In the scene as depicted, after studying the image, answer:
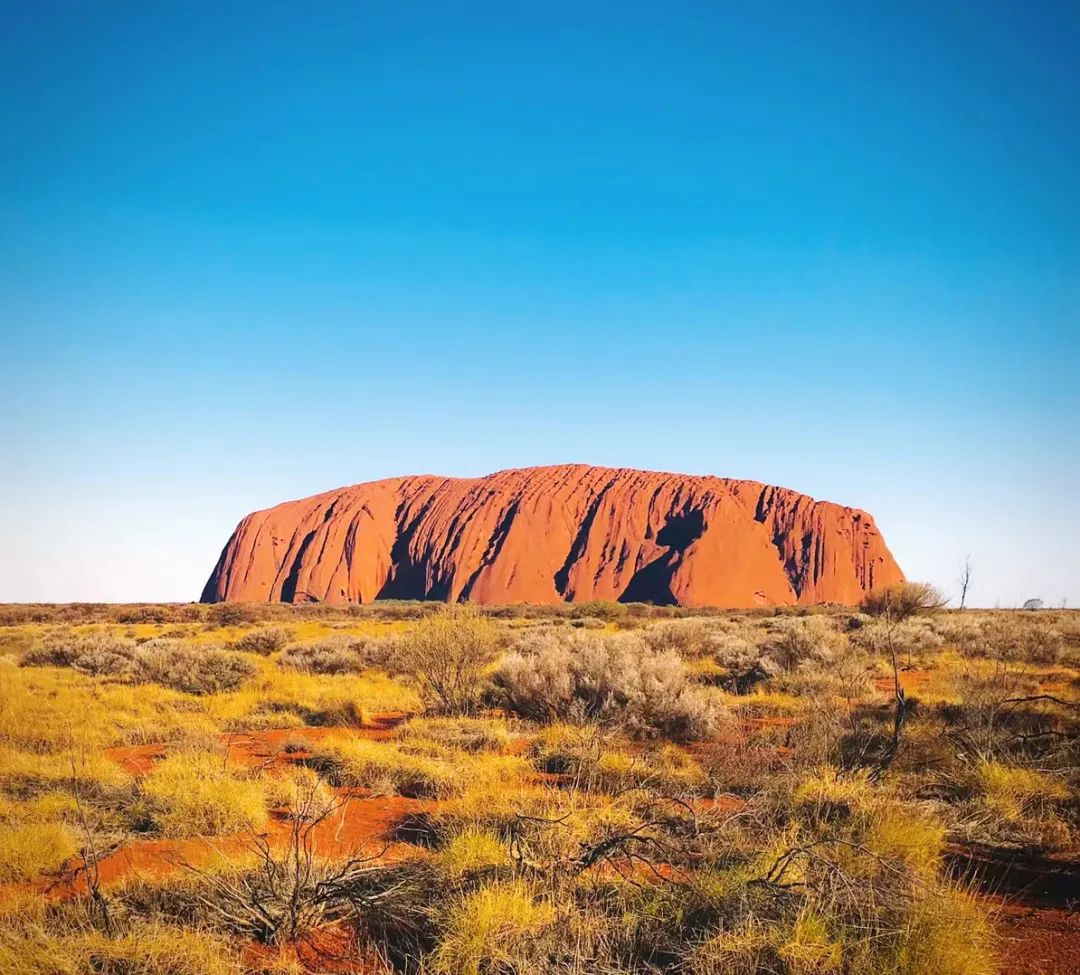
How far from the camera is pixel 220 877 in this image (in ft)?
14.0

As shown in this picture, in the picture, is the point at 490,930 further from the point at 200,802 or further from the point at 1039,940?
the point at 200,802

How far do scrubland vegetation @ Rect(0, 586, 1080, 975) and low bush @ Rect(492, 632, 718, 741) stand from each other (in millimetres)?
43

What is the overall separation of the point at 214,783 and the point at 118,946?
2.99 metres

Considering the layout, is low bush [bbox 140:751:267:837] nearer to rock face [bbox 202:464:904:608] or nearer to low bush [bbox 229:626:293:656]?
low bush [bbox 229:626:293:656]

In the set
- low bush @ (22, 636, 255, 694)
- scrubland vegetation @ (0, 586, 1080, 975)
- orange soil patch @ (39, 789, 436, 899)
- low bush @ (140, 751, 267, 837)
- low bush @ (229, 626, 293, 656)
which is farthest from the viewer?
low bush @ (229, 626, 293, 656)

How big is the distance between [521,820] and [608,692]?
16.9 feet

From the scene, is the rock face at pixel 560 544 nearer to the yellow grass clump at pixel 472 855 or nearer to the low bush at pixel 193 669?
the low bush at pixel 193 669

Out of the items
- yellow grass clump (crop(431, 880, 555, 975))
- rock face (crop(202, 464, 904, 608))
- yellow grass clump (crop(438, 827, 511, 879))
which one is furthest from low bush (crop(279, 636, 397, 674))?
rock face (crop(202, 464, 904, 608))

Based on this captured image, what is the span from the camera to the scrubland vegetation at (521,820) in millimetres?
3426

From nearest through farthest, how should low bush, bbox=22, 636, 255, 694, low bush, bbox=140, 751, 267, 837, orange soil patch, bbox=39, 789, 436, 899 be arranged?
orange soil patch, bbox=39, 789, 436, 899 < low bush, bbox=140, 751, 267, 837 < low bush, bbox=22, 636, 255, 694

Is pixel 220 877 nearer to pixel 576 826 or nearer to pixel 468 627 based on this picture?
pixel 576 826

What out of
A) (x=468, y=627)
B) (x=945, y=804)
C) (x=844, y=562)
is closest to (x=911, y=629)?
(x=468, y=627)

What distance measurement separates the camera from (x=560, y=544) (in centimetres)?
7425

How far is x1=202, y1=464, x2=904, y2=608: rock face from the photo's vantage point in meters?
69.0
